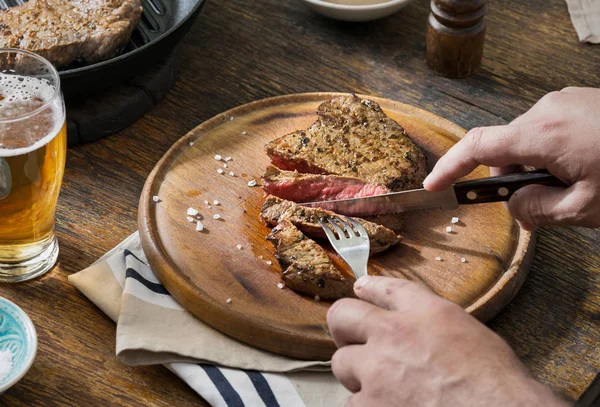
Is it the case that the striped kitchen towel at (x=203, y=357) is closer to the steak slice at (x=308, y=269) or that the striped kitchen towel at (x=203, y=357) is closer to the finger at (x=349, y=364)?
the steak slice at (x=308, y=269)

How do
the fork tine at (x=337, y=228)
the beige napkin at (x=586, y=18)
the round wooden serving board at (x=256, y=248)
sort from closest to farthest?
the round wooden serving board at (x=256, y=248), the fork tine at (x=337, y=228), the beige napkin at (x=586, y=18)

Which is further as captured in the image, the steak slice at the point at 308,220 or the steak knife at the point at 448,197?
the steak slice at the point at 308,220

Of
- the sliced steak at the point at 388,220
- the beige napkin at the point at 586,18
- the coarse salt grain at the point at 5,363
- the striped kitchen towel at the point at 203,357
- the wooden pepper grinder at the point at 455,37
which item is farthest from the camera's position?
the beige napkin at the point at 586,18

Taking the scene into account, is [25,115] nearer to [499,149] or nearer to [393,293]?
[393,293]

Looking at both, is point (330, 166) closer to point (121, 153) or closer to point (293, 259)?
point (293, 259)

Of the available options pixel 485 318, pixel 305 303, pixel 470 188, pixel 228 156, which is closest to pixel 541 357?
pixel 485 318

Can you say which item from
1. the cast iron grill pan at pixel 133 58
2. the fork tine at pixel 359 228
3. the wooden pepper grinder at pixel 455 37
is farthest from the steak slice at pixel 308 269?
the wooden pepper grinder at pixel 455 37

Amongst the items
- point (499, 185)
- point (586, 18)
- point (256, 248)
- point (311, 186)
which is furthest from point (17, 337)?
point (586, 18)

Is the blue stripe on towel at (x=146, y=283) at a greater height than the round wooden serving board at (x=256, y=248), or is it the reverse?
the round wooden serving board at (x=256, y=248)
